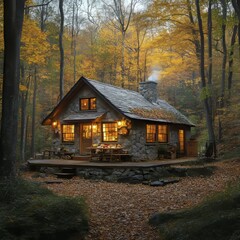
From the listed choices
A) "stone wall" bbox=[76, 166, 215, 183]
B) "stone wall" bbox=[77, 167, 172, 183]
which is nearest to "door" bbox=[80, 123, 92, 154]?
"stone wall" bbox=[77, 167, 172, 183]

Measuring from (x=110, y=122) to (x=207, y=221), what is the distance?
11.9m

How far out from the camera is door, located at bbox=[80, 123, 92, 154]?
57.1 ft

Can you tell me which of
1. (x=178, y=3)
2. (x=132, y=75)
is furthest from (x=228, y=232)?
(x=132, y=75)

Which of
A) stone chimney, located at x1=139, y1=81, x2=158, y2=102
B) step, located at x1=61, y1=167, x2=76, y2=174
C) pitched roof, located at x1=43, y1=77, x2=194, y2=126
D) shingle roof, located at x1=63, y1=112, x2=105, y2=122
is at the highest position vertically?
stone chimney, located at x1=139, y1=81, x2=158, y2=102

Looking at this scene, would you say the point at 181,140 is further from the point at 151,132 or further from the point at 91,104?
the point at 91,104

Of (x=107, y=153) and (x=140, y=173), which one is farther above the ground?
(x=107, y=153)

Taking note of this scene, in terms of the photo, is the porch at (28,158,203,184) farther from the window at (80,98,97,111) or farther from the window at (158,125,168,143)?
the window at (80,98,97,111)

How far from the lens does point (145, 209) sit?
754 cm

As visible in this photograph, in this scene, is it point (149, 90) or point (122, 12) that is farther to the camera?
point (122, 12)

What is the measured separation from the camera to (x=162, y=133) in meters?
18.2

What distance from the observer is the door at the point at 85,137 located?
17406 mm

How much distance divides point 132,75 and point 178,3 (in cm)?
1113

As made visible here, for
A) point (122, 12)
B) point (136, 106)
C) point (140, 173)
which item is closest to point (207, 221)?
point (140, 173)

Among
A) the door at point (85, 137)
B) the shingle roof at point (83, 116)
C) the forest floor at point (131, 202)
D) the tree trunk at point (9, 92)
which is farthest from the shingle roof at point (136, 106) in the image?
the tree trunk at point (9, 92)
